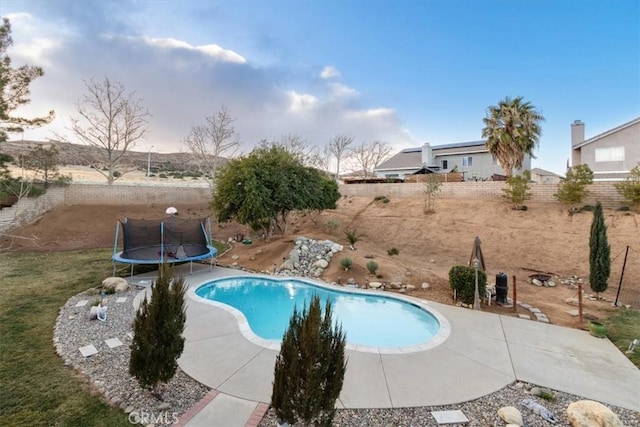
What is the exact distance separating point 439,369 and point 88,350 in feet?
20.3

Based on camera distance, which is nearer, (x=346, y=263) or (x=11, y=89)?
(x=11, y=89)

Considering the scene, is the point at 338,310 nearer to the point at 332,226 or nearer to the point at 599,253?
the point at 599,253

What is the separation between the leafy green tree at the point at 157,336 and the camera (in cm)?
378

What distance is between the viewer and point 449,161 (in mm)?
32594

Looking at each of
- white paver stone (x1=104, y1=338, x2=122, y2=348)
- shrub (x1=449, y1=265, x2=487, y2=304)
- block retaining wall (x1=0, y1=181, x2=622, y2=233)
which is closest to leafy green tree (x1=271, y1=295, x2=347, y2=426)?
white paver stone (x1=104, y1=338, x2=122, y2=348)

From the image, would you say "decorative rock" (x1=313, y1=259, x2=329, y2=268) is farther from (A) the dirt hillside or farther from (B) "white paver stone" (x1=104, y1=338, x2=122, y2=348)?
(B) "white paver stone" (x1=104, y1=338, x2=122, y2=348)

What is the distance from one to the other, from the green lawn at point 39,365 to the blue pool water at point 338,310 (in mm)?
3568

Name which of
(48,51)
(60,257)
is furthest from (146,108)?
(60,257)

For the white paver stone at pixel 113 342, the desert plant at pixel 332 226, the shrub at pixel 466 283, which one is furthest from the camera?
the desert plant at pixel 332 226

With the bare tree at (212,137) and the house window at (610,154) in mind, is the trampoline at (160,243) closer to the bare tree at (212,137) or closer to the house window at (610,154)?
the bare tree at (212,137)

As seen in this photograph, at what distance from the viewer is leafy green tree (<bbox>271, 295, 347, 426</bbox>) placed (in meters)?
3.00

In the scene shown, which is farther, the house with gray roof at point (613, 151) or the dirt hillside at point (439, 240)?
the house with gray roof at point (613, 151)

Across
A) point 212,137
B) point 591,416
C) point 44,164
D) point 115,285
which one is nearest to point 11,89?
point 115,285

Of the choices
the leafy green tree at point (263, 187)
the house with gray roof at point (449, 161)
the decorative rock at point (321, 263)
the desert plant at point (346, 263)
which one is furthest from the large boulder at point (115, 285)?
the house with gray roof at point (449, 161)
